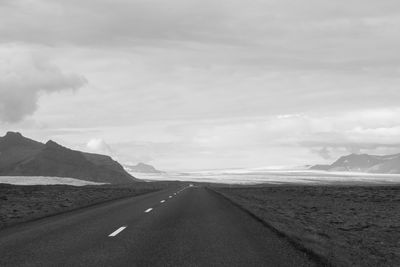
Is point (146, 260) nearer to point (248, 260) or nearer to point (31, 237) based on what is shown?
point (248, 260)

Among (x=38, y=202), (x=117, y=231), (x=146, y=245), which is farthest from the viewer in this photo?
(x=38, y=202)

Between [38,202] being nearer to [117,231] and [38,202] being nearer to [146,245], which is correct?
[117,231]

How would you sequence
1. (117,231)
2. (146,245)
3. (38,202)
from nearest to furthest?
(146,245) → (117,231) → (38,202)

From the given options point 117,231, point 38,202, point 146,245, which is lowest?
point 146,245

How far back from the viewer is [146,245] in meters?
10.9

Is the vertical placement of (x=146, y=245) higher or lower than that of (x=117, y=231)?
lower

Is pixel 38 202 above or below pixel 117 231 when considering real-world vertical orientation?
above

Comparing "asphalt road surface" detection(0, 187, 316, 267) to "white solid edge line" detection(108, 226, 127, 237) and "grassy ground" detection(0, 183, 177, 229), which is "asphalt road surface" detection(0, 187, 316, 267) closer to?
"white solid edge line" detection(108, 226, 127, 237)

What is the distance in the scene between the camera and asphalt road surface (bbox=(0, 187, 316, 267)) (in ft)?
29.5

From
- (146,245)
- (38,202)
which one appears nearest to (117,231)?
(146,245)

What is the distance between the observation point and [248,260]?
908 cm

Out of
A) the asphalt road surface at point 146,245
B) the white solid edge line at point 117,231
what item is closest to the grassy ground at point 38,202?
the asphalt road surface at point 146,245

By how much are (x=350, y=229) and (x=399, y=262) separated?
8.19 meters

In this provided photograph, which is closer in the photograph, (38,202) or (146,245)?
(146,245)
